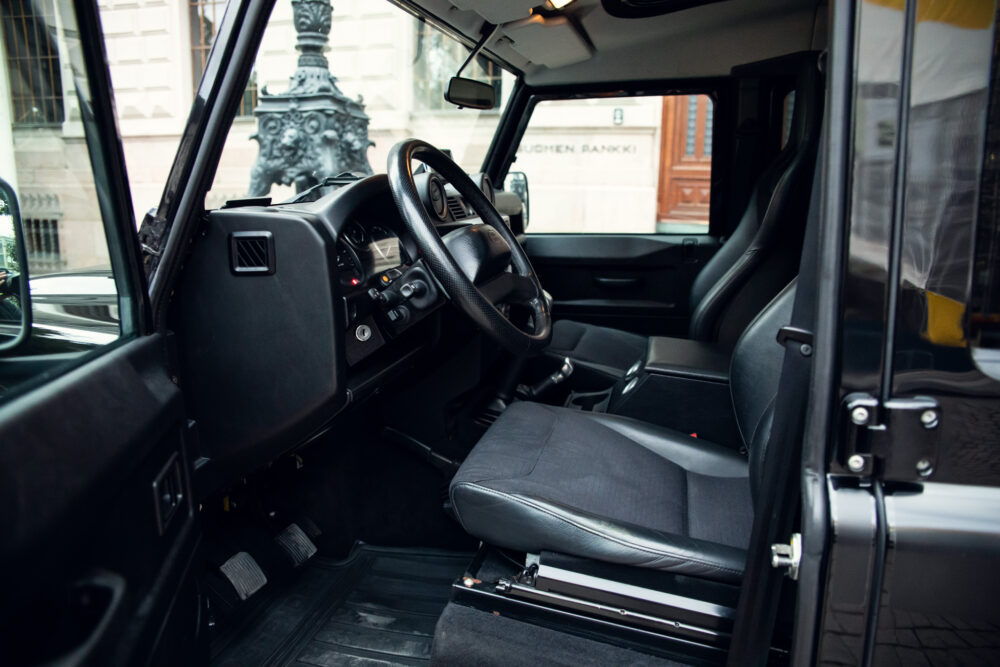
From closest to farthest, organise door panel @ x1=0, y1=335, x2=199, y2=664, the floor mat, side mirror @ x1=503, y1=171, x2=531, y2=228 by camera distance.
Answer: door panel @ x1=0, y1=335, x2=199, y2=664 < the floor mat < side mirror @ x1=503, y1=171, x2=531, y2=228

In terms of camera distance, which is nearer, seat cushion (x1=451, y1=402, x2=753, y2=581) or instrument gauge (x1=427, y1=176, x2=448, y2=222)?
seat cushion (x1=451, y1=402, x2=753, y2=581)

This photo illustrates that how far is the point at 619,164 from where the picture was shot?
8.29 m

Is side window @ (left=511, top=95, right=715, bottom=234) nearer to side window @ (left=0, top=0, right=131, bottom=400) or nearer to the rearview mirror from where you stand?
the rearview mirror

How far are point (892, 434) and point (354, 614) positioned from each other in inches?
58.3

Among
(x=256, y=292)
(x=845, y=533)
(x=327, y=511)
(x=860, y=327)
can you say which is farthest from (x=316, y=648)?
(x=860, y=327)

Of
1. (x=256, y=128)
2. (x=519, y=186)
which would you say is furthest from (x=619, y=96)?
(x=256, y=128)

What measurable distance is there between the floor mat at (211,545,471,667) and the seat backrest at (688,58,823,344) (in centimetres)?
126

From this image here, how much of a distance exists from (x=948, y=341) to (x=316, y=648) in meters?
1.51

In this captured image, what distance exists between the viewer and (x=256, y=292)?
1.49 m

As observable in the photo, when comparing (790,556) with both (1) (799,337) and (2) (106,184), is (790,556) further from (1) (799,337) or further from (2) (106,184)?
(2) (106,184)

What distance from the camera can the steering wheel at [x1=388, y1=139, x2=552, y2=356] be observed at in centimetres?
151

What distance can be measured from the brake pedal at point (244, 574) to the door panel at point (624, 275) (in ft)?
6.78

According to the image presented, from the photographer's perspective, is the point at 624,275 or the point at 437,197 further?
the point at 624,275

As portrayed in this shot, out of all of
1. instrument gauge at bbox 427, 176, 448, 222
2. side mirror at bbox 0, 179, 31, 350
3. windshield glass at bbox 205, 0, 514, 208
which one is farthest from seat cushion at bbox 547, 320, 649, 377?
windshield glass at bbox 205, 0, 514, 208
